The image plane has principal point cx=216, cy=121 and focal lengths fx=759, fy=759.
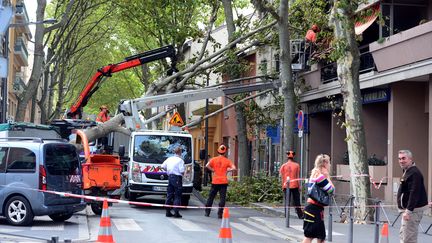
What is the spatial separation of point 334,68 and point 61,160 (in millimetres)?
15464

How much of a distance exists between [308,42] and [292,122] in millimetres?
5209

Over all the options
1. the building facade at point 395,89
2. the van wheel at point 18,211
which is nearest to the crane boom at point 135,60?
the building facade at point 395,89

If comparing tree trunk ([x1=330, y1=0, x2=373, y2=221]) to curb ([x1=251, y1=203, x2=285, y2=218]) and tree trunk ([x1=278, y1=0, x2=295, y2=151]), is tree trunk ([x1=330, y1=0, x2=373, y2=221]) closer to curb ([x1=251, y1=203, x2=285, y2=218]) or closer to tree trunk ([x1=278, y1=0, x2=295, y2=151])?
curb ([x1=251, y1=203, x2=285, y2=218])

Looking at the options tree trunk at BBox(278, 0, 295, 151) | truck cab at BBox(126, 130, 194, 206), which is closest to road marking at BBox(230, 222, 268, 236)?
truck cab at BBox(126, 130, 194, 206)

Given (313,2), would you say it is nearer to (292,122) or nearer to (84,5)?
(292,122)

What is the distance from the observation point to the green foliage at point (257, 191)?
83.9ft

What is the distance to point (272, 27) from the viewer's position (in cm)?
2986

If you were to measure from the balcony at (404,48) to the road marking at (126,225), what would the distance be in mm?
9461

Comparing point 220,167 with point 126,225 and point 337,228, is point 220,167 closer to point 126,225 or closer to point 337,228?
point 126,225

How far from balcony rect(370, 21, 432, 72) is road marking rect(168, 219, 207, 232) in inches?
326

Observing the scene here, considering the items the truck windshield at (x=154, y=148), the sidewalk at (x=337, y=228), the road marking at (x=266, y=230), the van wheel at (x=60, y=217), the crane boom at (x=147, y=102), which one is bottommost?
the road marking at (x=266, y=230)

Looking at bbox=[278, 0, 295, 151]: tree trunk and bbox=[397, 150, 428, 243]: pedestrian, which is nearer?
bbox=[397, 150, 428, 243]: pedestrian

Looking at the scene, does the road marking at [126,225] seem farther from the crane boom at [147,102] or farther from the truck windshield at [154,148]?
the crane boom at [147,102]

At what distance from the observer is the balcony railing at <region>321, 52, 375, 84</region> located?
26.6 meters
